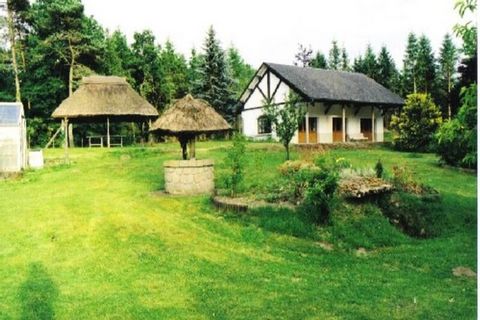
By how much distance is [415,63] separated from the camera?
54.0 m

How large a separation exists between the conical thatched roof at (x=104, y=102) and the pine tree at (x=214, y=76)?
9463 mm

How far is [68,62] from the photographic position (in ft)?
116

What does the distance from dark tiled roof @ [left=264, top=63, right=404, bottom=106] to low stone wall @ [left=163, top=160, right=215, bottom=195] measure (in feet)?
53.9

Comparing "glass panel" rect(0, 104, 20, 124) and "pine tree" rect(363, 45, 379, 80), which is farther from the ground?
"pine tree" rect(363, 45, 379, 80)

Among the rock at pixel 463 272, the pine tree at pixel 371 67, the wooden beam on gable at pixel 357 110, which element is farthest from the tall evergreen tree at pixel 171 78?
the rock at pixel 463 272

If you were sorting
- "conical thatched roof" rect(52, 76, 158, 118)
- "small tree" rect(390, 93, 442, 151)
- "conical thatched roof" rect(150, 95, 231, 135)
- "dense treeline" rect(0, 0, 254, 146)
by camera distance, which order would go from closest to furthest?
"conical thatched roof" rect(150, 95, 231, 135)
"small tree" rect(390, 93, 442, 151)
"conical thatched roof" rect(52, 76, 158, 118)
"dense treeline" rect(0, 0, 254, 146)

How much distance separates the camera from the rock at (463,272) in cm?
832

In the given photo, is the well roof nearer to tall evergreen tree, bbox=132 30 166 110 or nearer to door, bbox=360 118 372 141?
door, bbox=360 118 372 141

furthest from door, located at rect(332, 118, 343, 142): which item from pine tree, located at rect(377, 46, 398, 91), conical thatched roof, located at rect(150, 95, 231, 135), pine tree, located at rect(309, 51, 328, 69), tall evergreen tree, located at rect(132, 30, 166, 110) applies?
pine tree, located at rect(309, 51, 328, 69)

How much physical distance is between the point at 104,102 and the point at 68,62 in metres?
7.40

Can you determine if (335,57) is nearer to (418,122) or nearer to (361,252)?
(418,122)

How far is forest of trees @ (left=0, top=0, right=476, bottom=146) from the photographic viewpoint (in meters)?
34.4

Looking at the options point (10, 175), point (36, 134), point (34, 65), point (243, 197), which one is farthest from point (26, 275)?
point (34, 65)

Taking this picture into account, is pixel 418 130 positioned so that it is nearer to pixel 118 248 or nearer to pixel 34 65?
pixel 118 248
